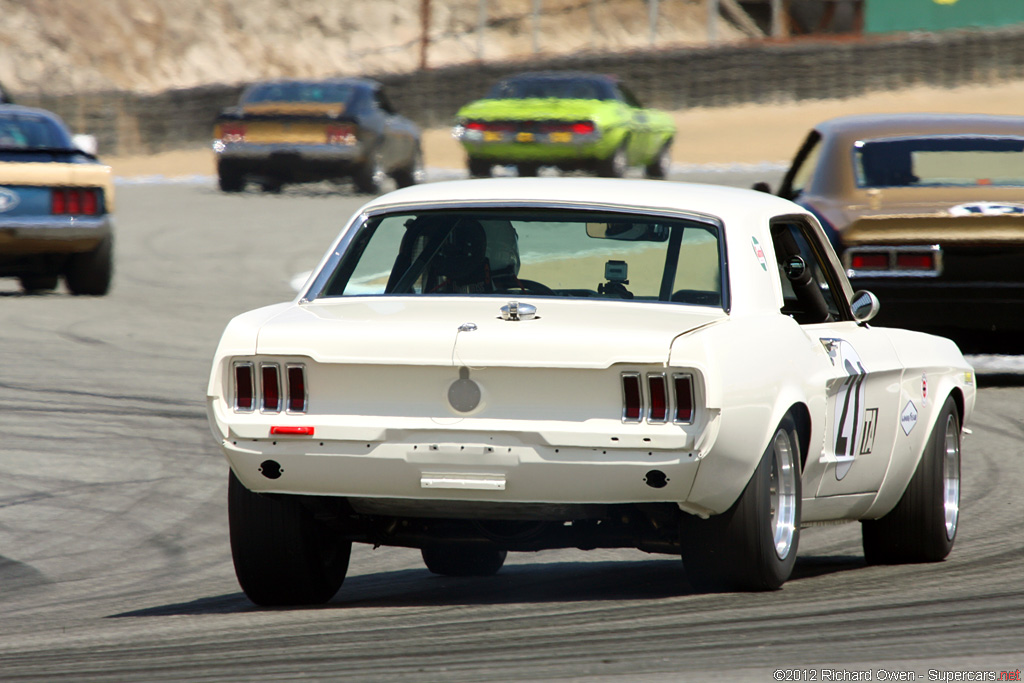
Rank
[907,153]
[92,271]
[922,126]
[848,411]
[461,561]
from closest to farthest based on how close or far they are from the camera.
Answer: [848,411]
[461,561]
[922,126]
[907,153]
[92,271]

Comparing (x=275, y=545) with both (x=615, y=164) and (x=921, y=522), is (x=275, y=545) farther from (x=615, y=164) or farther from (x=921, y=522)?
(x=615, y=164)

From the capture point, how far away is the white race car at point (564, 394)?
17.7 ft

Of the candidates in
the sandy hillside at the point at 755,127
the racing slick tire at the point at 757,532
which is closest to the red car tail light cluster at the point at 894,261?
the racing slick tire at the point at 757,532

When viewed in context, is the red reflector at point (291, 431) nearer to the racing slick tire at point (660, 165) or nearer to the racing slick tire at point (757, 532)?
the racing slick tire at point (757, 532)

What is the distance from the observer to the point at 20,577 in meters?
7.28

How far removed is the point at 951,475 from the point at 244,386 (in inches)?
122

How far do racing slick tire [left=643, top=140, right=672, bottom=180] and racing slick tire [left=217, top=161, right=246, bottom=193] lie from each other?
6562 mm

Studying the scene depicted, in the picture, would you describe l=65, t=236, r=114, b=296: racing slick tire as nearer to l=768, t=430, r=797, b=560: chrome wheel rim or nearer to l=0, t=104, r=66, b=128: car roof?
l=0, t=104, r=66, b=128: car roof

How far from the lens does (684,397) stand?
5.39 meters

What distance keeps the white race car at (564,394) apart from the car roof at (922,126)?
15.8ft

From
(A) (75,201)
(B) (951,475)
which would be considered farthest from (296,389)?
(A) (75,201)

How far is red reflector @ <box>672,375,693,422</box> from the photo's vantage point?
539 cm

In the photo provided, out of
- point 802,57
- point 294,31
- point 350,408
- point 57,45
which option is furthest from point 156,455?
point 294,31

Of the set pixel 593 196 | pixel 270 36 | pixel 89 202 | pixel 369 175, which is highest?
pixel 593 196
